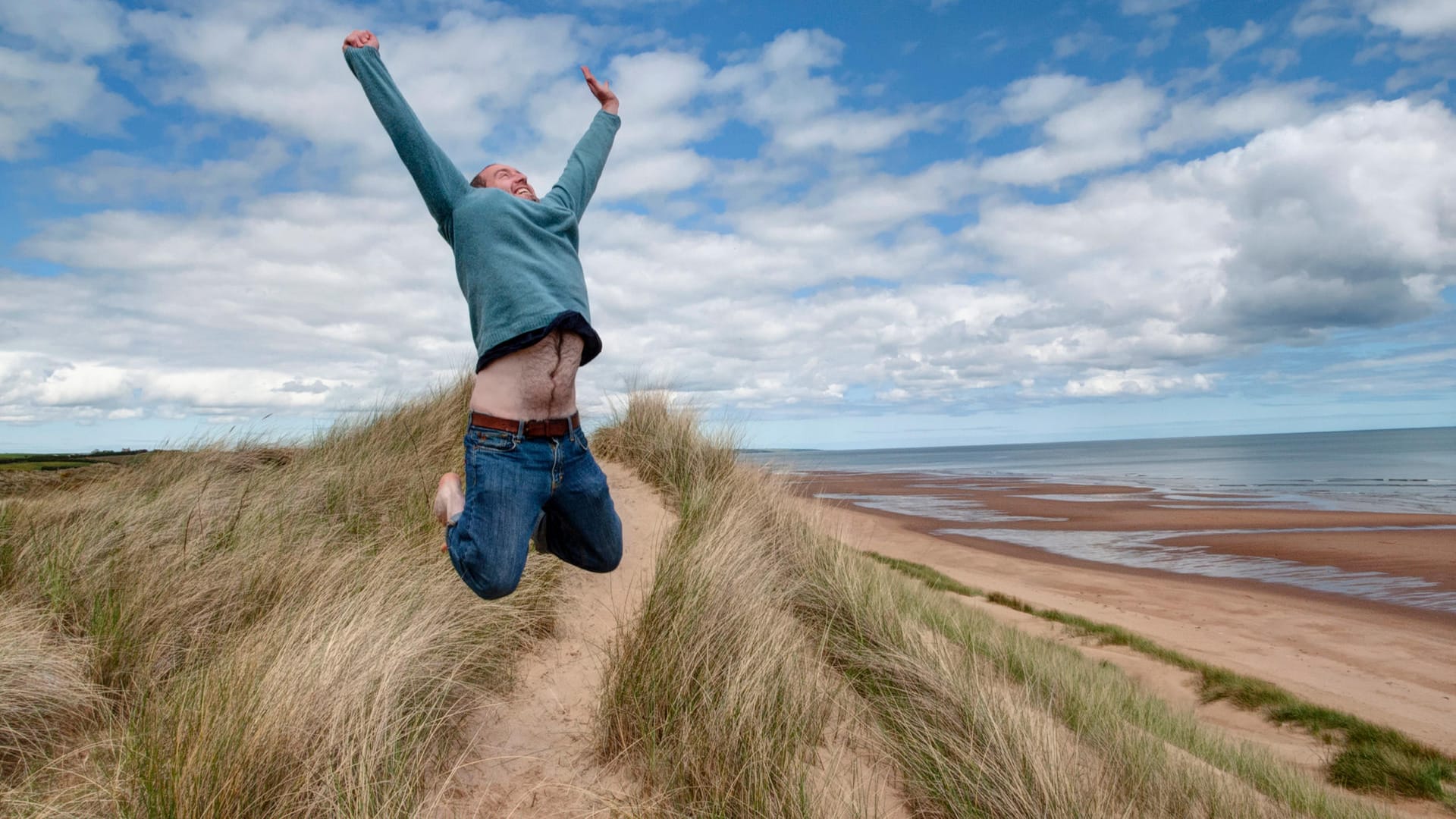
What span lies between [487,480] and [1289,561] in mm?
19195

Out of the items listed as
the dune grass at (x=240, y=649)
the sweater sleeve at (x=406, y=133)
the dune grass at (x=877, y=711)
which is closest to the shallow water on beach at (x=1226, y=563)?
the dune grass at (x=877, y=711)

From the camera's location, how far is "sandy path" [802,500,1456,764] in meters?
8.24

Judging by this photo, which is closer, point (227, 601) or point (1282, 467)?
point (227, 601)

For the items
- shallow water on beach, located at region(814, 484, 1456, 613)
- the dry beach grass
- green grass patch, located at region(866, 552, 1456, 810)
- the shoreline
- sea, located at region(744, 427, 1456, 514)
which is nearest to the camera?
the dry beach grass

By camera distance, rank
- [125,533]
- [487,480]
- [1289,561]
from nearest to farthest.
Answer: [487,480]
[125,533]
[1289,561]

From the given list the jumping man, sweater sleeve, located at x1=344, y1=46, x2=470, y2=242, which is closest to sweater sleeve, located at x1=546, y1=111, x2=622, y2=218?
the jumping man

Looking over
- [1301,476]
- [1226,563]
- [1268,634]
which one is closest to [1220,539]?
[1226,563]

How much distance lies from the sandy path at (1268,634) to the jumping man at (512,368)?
4.61 metres

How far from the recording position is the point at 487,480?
294 cm

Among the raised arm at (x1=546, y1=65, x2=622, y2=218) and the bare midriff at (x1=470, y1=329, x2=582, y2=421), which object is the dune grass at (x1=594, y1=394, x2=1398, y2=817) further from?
the raised arm at (x1=546, y1=65, x2=622, y2=218)

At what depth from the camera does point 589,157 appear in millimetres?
3795

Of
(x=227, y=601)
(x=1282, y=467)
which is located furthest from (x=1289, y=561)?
(x=1282, y=467)

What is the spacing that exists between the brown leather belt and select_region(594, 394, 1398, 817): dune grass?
134 cm

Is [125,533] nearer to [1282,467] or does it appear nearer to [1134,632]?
[1134,632]
